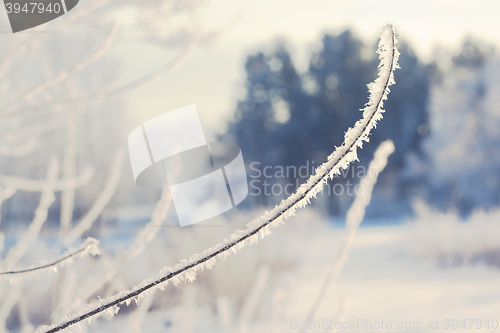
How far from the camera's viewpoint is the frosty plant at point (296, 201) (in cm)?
30

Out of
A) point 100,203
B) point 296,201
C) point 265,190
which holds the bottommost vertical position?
point 265,190

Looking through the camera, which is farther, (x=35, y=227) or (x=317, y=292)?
(x=317, y=292)

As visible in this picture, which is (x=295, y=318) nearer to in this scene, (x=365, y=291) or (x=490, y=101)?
(x=365, y=291)

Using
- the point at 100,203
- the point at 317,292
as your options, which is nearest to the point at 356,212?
the point at 100,203

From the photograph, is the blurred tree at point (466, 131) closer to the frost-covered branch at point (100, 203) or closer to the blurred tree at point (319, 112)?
the blurred tree at point (319, 112)

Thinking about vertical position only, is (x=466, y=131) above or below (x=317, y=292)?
below

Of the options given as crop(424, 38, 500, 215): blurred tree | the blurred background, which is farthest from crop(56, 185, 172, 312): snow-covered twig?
crop(424, 38, 500, 215): blurred tree

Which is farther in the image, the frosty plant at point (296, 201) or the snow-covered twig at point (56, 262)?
the snow-covered twig at point (56, 262)

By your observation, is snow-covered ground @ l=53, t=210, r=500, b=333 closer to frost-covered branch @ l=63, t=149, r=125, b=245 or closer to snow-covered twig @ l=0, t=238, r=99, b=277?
frost-covered branch @ l=63, t=149, r=125, b=245

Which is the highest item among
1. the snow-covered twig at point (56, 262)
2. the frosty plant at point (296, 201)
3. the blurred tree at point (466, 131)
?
the frosty plant at point (296, 201)

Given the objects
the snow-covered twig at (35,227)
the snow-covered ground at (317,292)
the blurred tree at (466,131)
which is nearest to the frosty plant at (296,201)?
the snow-covered twig at (35,227)

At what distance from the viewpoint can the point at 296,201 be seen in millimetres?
296

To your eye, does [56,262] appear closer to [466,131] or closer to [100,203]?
[100,203]

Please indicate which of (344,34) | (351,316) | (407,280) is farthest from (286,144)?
(351,316)
